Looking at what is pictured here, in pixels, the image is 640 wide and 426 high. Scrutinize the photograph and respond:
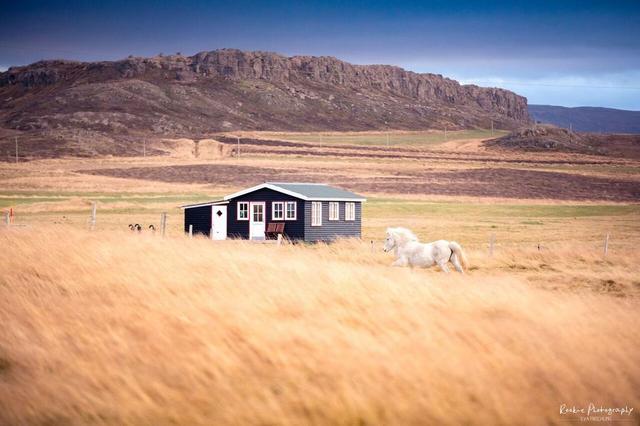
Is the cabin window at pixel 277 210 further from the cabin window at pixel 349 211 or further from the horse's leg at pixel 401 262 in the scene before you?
the horse's leg at pixel 401 262

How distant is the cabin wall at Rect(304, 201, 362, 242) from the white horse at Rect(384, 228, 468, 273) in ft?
74.2

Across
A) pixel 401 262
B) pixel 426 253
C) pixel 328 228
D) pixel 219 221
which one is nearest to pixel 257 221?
pixel 219 221

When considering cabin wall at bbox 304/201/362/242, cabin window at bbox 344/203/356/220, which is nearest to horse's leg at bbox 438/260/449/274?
cabin wall at bbox 304/201/362/242

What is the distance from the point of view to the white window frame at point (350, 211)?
46625 mm

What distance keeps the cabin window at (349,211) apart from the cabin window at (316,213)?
6.40 ft

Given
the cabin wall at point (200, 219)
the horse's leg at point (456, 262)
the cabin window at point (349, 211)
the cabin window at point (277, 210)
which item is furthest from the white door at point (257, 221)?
the horse's leg at point (456, 262)

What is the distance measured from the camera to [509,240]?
43.9 metres

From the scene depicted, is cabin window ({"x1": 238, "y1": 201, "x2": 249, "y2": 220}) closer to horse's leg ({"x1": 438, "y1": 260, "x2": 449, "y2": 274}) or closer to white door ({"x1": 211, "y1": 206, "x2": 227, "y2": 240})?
white door ({"x1": 211, "y1": 206, "x2": 227, "y2": 240})

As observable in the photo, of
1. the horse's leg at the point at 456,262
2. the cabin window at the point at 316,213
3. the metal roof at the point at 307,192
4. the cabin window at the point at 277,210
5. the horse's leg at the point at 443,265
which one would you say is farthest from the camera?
the cabin window at the point at 277,210

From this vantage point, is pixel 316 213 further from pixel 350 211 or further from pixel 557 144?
pixel 557 144

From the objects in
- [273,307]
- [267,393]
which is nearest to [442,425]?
[267,393]

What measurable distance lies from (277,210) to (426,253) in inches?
974

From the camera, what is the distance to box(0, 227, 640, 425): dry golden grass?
20.7 feet

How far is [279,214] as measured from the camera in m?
45.2
